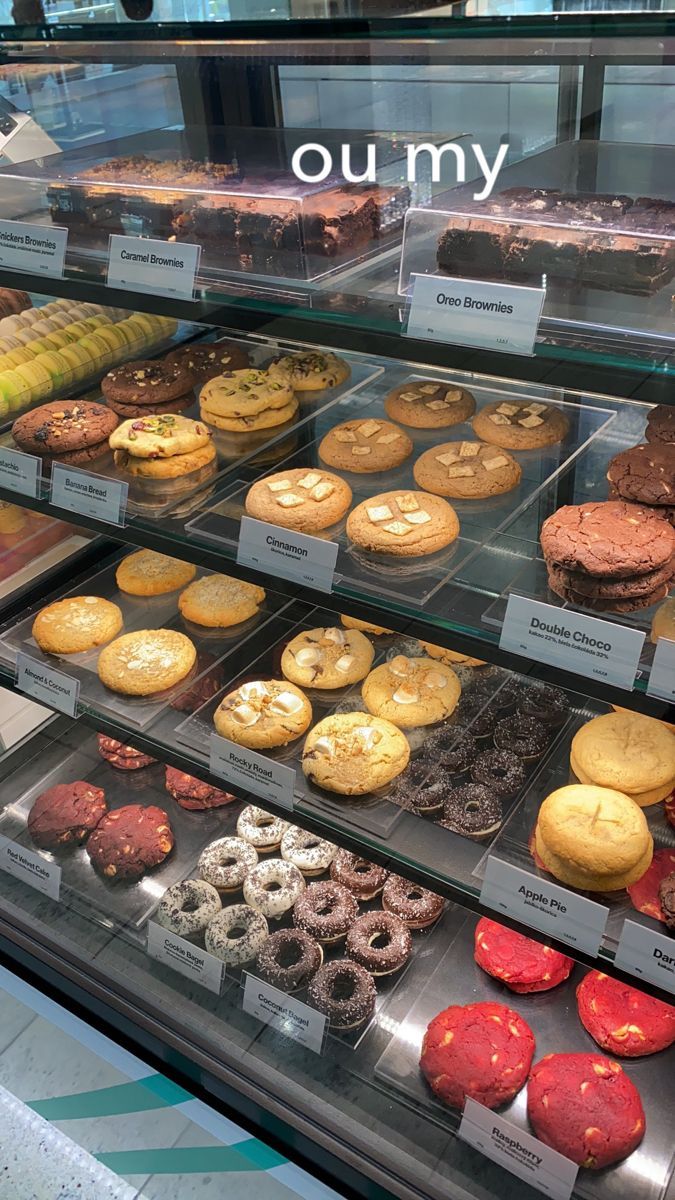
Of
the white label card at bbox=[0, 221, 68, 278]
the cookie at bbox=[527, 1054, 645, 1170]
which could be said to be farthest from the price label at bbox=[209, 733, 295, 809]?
the white label card at bbox=[0, 221, 68, 278]

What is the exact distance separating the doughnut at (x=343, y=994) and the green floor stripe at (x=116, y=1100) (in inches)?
19.1

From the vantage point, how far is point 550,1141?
73.8 inches

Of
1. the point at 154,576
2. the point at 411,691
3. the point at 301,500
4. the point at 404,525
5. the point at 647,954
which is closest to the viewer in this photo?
the point at 647,954

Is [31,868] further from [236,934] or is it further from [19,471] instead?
[19,471]

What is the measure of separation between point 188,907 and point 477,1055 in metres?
0.82

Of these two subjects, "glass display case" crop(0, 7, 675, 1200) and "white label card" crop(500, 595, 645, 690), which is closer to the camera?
"white label card" crop(500, 595, 645, 690)

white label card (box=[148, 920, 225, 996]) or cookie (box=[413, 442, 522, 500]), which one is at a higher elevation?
cookie (box=[413, 442, 522, 500])

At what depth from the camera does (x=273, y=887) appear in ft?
8.02

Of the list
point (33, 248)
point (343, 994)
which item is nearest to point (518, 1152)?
point (343, 994)

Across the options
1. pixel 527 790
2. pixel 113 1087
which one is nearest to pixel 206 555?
pixel 527 790

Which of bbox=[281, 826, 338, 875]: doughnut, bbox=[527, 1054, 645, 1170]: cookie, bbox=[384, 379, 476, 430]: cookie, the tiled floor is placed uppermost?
bbox=[384, 379, 476, 430]: cookie

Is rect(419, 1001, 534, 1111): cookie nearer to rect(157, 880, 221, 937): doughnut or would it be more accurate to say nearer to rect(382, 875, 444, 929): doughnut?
rect(382, 875, 444, 929): doughnut

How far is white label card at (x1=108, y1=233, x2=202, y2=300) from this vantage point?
1.71 meters

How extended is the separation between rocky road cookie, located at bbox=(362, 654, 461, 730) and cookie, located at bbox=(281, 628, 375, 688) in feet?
0.18
